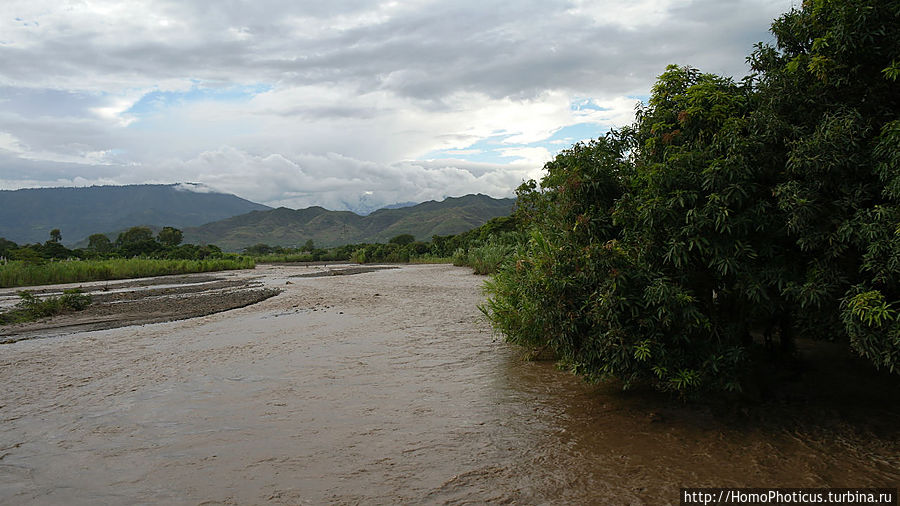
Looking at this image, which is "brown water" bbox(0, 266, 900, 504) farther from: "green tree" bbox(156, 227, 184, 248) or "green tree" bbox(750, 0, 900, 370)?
"green tree" bbox(156, 227, 184, 248)

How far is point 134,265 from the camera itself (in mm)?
35875

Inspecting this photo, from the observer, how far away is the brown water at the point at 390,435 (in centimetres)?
471

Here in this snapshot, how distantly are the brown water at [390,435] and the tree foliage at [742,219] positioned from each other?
867 millimetres

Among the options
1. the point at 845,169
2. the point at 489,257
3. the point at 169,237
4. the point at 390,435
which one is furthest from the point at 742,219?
the point at 169,237

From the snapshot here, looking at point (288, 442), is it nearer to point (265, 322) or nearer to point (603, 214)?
point (603, 214)

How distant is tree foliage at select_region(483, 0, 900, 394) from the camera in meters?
5.09

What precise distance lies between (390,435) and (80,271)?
33.5 metres

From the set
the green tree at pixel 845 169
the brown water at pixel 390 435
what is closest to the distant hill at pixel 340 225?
the brown water at pixel 390 435

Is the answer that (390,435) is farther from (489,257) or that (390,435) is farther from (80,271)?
(80,271)

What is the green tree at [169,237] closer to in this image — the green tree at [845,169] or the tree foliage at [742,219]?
the tree foliage at [742,219]

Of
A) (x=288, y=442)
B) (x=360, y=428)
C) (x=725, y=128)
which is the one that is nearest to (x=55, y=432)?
(x=288, y=442)

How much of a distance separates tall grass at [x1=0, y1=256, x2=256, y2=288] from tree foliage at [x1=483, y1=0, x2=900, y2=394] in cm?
3320

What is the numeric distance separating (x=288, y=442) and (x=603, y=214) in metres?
4.68

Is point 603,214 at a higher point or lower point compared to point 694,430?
higher
